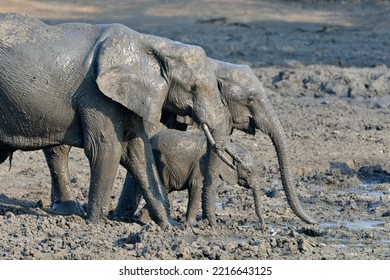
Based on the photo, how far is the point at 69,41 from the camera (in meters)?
12.2

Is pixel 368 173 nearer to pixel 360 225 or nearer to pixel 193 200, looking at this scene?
pixel 360 225

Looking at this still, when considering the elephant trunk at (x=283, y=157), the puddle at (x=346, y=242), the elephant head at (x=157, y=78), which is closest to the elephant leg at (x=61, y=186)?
the elephant head at (x=157, y=78)

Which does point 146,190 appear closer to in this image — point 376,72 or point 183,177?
point 183,177

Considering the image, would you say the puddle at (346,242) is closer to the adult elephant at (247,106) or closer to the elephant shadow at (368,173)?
the adult elephant at (247,106)

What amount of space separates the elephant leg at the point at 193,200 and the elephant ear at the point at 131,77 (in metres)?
1.14

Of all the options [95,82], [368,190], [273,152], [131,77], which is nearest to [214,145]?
[131,77]

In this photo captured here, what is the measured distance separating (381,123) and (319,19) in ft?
31.2

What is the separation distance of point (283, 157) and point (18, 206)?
2.55 meters

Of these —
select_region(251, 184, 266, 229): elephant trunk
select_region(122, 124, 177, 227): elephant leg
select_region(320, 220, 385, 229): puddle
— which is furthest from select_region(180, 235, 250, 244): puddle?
select_region(320, 220, 385, 229): puddle

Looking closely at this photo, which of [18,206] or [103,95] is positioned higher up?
[103,95]

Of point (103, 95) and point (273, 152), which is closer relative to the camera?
point (103, 95)

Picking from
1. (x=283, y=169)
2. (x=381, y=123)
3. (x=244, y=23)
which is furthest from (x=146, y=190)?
(x=244, y=23)

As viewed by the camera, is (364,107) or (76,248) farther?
(364,107)

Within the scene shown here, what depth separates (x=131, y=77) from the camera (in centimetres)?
1212
